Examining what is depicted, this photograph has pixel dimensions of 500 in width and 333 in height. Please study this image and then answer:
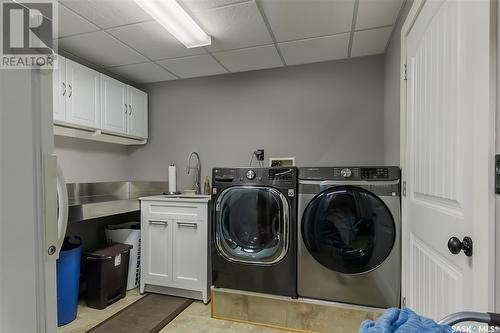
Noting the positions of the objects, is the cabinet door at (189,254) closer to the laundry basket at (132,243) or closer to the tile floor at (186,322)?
the tile floor at (186,322)

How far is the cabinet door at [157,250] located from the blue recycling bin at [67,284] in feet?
1.92

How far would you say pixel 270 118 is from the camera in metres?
2.93

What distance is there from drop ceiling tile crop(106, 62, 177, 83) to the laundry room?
0.09 ft

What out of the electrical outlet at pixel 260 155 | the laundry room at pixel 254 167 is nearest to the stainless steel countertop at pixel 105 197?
the laundry room at pixel 254 167

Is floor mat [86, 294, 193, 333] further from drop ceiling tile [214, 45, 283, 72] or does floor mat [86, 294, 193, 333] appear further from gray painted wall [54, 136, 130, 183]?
drop ceiling tile [214, 45, 283, 72]

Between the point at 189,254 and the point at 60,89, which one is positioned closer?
the point at 60,89

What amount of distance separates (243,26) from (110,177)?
2.32m

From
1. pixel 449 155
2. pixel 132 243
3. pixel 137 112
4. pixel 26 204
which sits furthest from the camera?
pixel 137 112

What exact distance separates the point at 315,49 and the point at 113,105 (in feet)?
6.98

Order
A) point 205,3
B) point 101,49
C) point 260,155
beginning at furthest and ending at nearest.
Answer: point 260,155 < point 101,49 < point 205,3

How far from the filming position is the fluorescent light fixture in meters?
1.69

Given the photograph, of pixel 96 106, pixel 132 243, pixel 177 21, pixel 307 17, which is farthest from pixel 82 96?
pixel 307 17

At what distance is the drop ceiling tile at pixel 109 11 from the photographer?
1726mm

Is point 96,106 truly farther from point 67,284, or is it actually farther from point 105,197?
point 67,284
